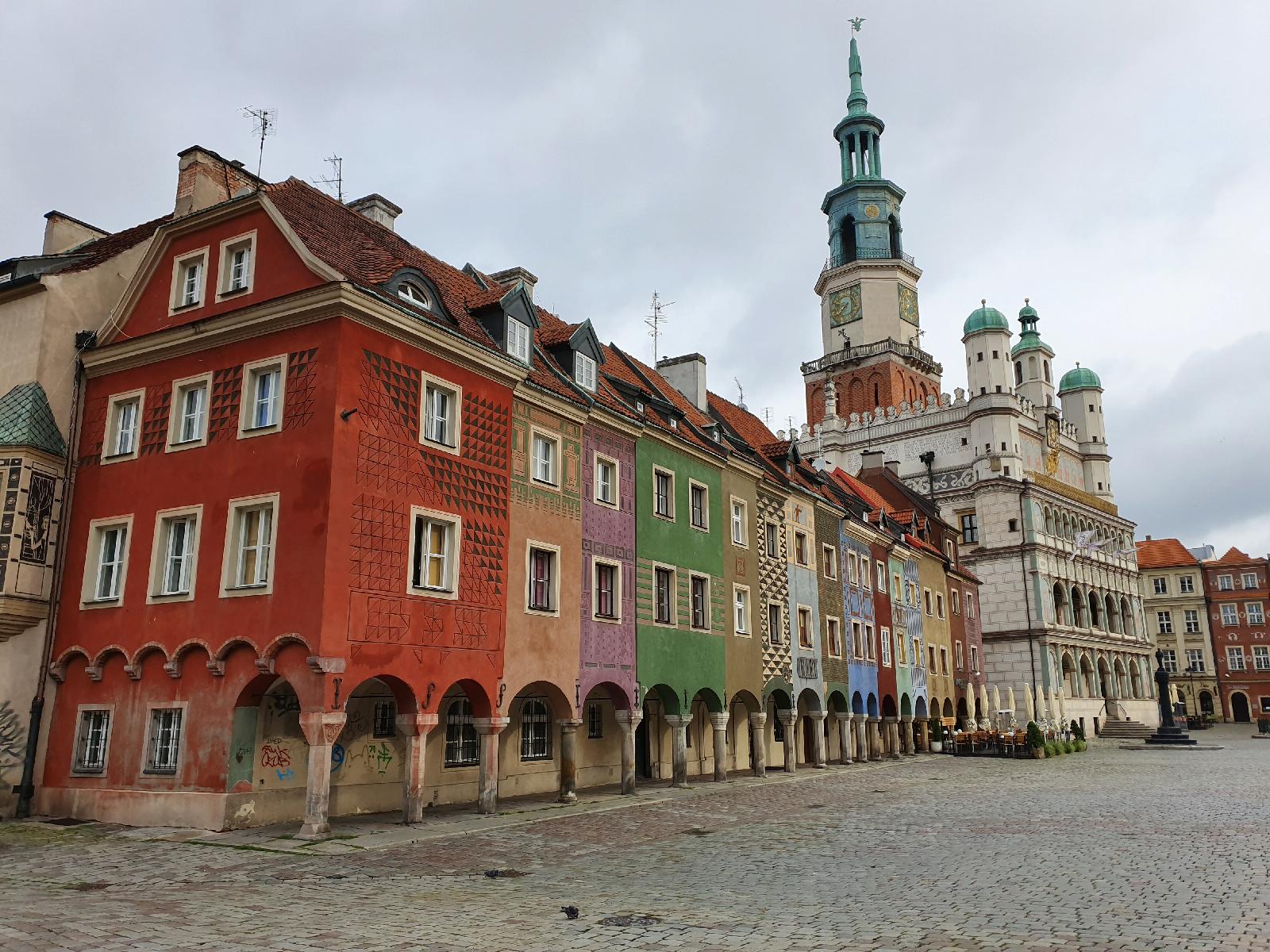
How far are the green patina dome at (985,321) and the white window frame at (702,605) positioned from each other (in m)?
51.1

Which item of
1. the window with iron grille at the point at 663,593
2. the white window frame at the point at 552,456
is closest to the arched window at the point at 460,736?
the white window frame at the point at 552,456

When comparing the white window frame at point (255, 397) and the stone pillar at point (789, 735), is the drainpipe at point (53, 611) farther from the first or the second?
the stone pillar at point (789, 735)

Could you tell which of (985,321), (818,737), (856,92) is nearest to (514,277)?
(818,737)

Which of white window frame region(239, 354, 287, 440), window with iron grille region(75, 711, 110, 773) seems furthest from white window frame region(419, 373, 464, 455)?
window with iron grille region(75, 711, 110, 773)

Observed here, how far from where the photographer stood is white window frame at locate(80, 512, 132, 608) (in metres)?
21.2

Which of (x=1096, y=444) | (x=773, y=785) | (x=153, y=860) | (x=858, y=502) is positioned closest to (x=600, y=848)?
(x=153, y=860)

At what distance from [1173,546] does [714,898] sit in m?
110

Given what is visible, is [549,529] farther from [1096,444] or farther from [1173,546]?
[1173,546]

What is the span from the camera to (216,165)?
2447cm

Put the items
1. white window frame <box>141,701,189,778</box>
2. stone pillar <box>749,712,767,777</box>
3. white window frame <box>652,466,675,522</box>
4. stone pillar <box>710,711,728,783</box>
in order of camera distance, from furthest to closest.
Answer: stone pillar <box>749,712,767,777</box>
stone pillar <box>710,711,728,783</box>
white window frame <box>652,466,675,522</box>
white window frame <box>141,701,189,778</box>

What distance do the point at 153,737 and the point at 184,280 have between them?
9.80 meters

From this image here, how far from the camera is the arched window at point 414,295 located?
21188mm

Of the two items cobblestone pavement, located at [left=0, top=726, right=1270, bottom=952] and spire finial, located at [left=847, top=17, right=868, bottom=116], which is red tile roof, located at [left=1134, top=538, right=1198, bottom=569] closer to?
spire finial, located at [left=847, top=17, right=868, bottom=116]

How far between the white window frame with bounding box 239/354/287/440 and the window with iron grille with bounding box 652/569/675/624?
11756 millimetres
